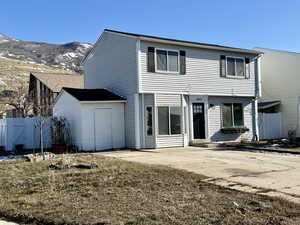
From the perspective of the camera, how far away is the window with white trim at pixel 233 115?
64.2 ft

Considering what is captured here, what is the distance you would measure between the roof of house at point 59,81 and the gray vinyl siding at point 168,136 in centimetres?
1479

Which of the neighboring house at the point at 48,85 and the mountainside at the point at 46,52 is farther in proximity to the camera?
the mountainside at the point at 46,52

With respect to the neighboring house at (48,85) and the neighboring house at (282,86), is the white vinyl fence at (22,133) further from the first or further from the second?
the neighboring house at (282,86)

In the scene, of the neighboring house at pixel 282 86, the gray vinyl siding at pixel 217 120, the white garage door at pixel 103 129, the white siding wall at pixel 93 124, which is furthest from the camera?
the neighboring house at pixel 282 86

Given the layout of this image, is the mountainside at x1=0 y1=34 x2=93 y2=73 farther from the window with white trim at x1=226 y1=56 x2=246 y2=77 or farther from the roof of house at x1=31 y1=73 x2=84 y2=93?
the window with white trim at x1=226 y1=56 x2=246 y2=77

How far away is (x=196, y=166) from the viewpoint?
10.4 m

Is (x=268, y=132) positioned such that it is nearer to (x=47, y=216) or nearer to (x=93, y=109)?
(x=93, y=109)

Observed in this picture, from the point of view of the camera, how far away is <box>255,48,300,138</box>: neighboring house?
22125mm

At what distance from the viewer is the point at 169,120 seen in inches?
666

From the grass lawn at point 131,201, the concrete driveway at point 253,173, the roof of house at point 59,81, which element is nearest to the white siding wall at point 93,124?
the concrete driveway at point 253,173

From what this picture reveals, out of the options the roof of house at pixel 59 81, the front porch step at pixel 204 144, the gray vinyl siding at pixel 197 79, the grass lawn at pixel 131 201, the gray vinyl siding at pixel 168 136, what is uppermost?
the roof of house at pixel 59 81

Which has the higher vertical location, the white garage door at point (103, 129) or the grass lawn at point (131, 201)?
the white garage door at point (103, 129)

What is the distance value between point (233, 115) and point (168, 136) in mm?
5396

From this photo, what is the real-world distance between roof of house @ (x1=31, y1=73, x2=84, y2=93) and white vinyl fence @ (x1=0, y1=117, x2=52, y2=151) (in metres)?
11.2
